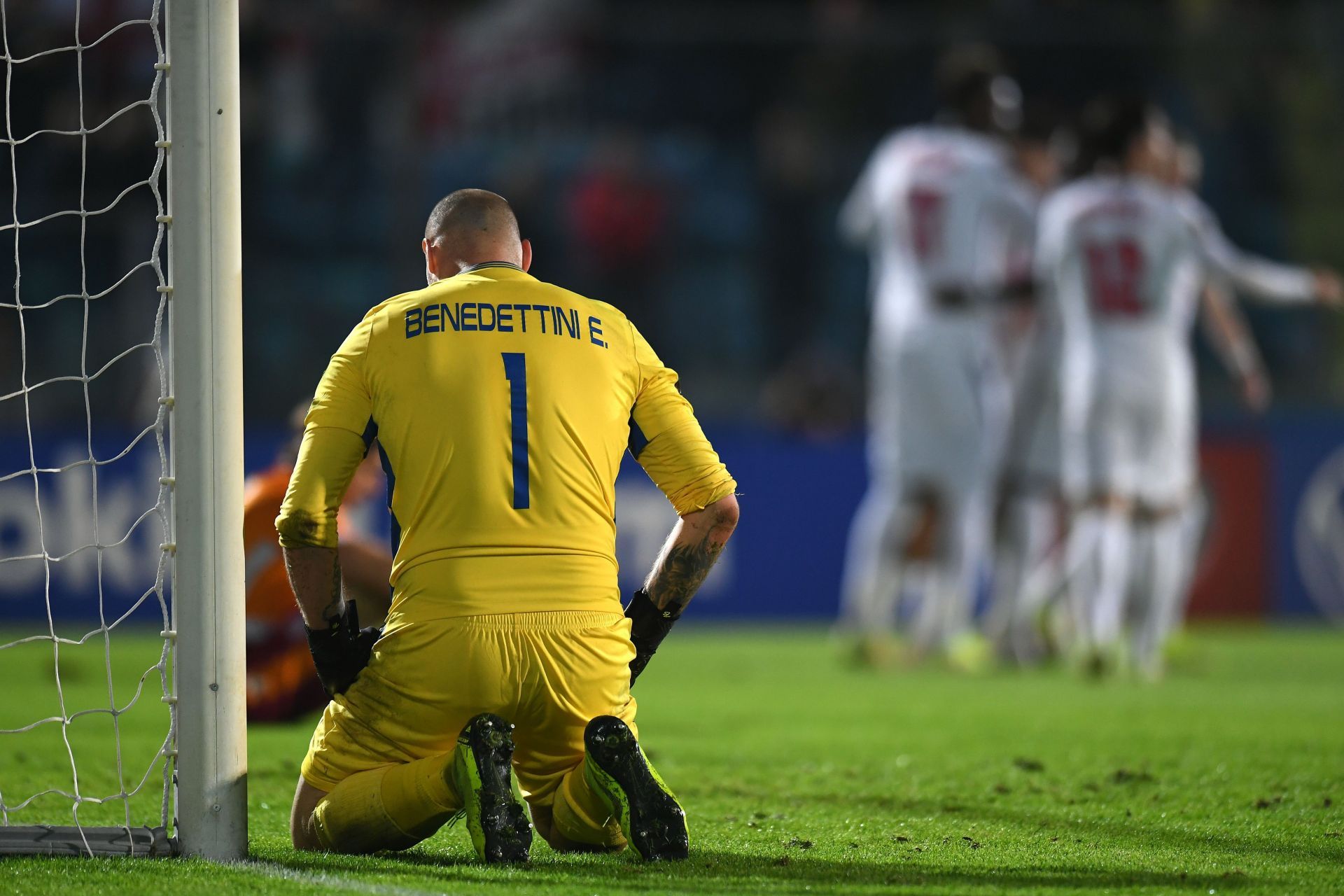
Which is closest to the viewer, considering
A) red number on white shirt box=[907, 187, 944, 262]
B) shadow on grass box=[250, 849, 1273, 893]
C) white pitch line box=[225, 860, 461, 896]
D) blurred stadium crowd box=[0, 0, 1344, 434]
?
white pitch line box=[225, 860, 461, 896]

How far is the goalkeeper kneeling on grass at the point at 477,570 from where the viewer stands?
3.32 meters

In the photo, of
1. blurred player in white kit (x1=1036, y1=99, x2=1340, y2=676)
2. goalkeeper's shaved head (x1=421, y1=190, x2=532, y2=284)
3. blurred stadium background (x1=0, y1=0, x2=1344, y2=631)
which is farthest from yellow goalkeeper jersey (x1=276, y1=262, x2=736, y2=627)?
blurred stadium background (x1=0, y1=0, x2=1344, y2=631)

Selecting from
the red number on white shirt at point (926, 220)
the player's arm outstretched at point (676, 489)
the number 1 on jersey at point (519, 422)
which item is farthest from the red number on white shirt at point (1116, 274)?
the number 1 on jersey at point (519, 422)

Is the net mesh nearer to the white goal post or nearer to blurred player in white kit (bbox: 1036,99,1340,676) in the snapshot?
blurred player in white kit (bbox: 1036,99,1340,676)

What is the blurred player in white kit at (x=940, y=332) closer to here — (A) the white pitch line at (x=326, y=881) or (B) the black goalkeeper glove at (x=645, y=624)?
(B) the black goalkeeper glove at (x=645, y=624)

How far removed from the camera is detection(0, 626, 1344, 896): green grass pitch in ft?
10.5

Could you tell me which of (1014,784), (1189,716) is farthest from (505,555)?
(1189,716)

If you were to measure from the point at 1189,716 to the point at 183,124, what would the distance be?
4.51 metres

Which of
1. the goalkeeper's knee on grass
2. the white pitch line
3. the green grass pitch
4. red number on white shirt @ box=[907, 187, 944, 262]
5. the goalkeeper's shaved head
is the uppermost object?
red number on white shirt @ box=[907, 187, 944, 262]

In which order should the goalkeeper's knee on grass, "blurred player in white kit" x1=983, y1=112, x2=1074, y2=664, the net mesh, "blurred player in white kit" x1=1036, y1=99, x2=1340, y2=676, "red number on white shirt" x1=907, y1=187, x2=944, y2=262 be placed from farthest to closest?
the net mesh → "blurred player in white kit" x1=983, y1=112, x2=1074, y2=664 → "red number on white shirt" x1=907, y1=187, x2=944, y2=262 → "blurred player in white kit" x1=1036, y1=99, x2=1340, y2=676 → the goalkeeper's knee on grass

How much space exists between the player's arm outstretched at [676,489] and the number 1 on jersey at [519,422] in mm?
286

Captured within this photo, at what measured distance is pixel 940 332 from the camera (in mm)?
9023

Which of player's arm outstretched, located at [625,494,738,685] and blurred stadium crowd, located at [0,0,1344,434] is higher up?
blurred stadium crowd, located at [0,0,1344,434]

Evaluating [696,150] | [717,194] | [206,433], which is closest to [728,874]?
[206,433]
